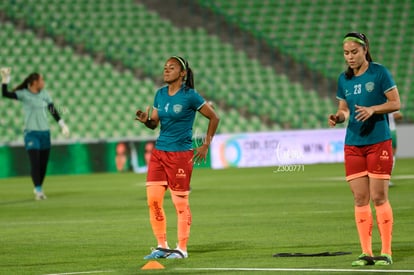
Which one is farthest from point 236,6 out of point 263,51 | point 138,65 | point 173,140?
point 173,140

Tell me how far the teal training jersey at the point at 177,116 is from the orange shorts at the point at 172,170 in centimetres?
8

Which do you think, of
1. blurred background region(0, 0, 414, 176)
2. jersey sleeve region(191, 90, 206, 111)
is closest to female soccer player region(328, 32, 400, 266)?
jersey sleeve region(191, 90, 206, 111)

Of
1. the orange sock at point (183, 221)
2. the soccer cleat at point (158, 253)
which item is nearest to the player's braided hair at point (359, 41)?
the orange sock at point (183, 221)

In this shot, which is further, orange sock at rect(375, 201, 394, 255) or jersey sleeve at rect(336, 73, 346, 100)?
jersey sleeve at rect(336, 73, 346, 100)

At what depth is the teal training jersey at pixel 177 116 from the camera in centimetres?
1135

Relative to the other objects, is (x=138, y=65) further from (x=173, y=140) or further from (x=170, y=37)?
(x=173, y=140)

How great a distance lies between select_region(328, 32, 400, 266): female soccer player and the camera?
9.88m

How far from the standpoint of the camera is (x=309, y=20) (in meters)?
38.8

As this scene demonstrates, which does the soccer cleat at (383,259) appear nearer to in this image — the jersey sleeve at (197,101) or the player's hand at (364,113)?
the player's hand at (364,113)

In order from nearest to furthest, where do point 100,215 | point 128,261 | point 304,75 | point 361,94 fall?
point 361,94 → point 128,261 → point 100,215 → point 304,75

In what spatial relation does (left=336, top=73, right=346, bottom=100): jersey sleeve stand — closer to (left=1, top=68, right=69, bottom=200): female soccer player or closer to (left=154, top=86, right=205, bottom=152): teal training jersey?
(left=154, top=86, right=205, bottom=152): teal training jersey

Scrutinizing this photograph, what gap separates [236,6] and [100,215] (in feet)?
75.0

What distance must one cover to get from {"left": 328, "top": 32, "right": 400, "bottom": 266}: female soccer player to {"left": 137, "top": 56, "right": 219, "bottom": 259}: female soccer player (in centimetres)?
183

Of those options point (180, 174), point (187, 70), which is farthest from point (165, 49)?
point (180, 174)
